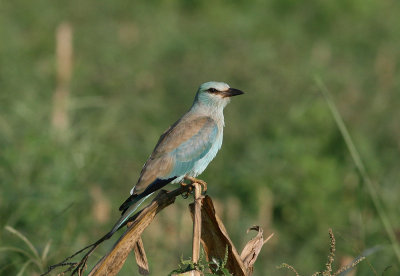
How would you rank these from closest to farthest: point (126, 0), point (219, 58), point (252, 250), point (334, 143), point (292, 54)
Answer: point (252, 250)
point (334, 143)
point (219, 58)
point (292, 54)
point (126, 0)

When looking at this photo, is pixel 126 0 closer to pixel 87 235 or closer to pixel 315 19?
pixel 315 19

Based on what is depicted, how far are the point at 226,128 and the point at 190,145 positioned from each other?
370cm

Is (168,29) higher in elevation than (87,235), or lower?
higher

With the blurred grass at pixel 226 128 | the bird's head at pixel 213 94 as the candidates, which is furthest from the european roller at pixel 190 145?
the blurred grass at pixel 226 128

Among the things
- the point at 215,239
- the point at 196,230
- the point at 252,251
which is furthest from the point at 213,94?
the point at 196,230

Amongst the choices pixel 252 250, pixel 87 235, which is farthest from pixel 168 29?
pixel 252 250

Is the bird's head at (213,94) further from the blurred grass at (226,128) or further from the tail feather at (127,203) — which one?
the tail feather at (127,203)

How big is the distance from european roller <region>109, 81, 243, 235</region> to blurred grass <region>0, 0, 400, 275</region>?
0.66m

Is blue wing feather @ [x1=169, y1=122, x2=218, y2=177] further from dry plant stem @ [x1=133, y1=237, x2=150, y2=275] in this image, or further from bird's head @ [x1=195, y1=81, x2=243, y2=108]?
dry plant stem @ [x1=133, y1=237, x2=150, y2=275]

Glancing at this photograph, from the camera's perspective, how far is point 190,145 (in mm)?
4738

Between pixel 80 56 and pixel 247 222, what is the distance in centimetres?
503

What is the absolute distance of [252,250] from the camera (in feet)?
11.2

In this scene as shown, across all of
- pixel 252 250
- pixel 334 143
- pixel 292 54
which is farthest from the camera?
pixel 292 54

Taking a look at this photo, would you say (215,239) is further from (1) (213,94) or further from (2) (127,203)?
(1) (213,94)
